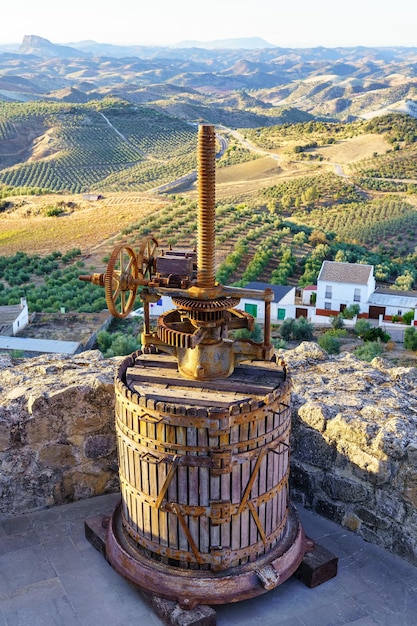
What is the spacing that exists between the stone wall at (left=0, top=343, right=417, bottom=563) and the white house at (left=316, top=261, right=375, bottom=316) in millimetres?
23544

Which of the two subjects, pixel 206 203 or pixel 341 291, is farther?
pixel 341 291

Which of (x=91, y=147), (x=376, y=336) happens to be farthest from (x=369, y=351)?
(x=91, y=147)

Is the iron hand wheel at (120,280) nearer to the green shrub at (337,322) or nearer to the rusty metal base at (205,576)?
the rusty metal base at (205,576)

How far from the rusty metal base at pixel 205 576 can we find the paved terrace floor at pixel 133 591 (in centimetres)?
22

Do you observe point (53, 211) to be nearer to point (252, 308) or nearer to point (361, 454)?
point (252, 308)

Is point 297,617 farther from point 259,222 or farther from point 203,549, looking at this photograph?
point 259,222

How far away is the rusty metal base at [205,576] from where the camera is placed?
5070mm

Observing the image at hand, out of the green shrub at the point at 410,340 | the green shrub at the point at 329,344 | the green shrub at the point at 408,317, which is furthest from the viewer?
the green shrub at the point at 408,317

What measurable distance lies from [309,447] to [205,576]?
75.8 inches

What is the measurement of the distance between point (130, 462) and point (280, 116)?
134456 mm

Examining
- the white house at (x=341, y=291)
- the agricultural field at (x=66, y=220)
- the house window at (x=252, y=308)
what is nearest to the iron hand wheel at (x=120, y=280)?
the house window at (x=252, y=308)

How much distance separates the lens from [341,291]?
30516mm

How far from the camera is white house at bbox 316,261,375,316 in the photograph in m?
30.3

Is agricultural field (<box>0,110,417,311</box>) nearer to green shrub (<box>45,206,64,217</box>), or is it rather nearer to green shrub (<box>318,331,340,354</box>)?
green shrub (<box>45,206,64,217</box>)
